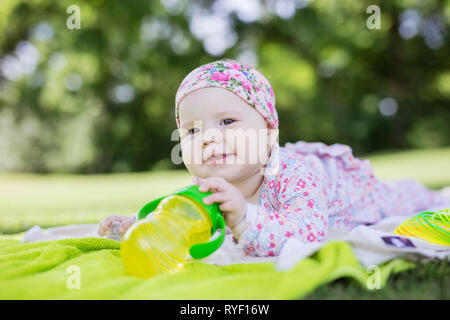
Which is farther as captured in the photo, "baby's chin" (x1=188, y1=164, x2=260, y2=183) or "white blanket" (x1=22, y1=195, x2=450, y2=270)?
"baby's chin" (x1=188, y1=164, x2=260, y2=183)

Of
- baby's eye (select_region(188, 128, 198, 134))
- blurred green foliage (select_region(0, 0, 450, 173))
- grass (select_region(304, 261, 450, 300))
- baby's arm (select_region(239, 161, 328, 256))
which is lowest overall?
grass (select_region(304, 261, 450, 300))

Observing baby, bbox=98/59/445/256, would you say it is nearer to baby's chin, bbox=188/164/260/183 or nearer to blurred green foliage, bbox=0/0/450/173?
baby's chin, bbox=188/164/260/183

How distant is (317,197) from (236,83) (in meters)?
0.66

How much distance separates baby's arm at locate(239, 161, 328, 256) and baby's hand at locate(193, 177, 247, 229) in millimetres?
64

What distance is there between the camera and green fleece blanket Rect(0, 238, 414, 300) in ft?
4.40

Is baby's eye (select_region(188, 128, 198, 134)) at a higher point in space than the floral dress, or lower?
higher

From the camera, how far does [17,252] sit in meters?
1.92

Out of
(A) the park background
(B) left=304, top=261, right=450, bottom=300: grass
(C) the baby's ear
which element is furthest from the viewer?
(A) the park background

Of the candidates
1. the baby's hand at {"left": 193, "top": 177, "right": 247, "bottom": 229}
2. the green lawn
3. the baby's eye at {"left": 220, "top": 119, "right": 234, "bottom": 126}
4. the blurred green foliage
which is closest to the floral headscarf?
the baby's eye at {"left": 220, "top": 119, "right": 234, "bottom": 126}

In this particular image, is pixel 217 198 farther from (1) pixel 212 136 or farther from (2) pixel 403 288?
(2) pixel 403 288

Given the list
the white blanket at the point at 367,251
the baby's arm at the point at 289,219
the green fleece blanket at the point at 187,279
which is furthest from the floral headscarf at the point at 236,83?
the green fleece blanket at the point at 187,279

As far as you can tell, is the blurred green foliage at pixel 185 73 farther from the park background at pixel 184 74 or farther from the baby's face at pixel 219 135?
the baby's face at pixel 219 135

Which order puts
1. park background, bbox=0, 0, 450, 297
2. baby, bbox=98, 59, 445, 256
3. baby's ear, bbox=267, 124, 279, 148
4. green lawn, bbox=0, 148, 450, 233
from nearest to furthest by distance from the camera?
baby, bbox=98, 59, 445, 256 → baby's ear, bbox=267, 124, 279, 148 → green lawn, bbox=0, 148, 450, 233 → park background, bbox=0, 0, 450, 297
